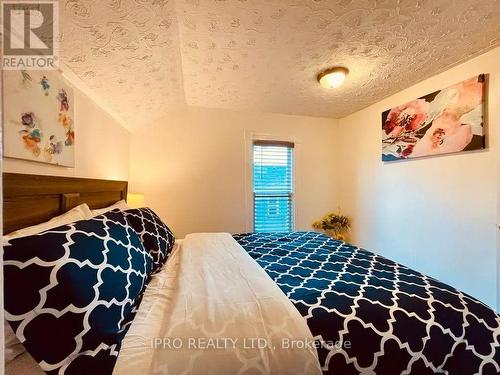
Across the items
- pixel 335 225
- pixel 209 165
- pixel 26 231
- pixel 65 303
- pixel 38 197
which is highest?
pixel 209 165

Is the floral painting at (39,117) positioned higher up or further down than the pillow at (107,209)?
higher up

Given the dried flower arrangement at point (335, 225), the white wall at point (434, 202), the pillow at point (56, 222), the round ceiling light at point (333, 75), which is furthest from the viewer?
the dried flower arrangement at point (335, 225)

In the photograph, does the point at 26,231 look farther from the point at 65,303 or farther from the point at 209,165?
the point at 209,165

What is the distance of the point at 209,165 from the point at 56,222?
1.99 metres

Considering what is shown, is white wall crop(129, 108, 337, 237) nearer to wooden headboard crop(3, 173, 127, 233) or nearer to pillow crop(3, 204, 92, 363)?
wooden headboard crop(3, 173, 127, 233)

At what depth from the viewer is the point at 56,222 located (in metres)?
1.14

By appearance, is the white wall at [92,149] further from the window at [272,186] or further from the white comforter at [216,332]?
the window at [272,186]

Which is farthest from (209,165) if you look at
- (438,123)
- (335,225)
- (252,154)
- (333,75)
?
(438,123)

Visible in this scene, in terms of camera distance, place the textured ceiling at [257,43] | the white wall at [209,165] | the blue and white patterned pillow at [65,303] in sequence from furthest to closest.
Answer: the white wall at [209,165] → the textured ceiling at [257,43] → the blue and white patterned pillow at [65,303]

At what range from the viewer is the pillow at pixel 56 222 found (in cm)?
93

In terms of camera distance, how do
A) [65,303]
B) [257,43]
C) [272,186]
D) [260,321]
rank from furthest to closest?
[272,186], [257,43], [260,321], [65,303]

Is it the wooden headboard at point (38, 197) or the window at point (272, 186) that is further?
the window at point (272, 186)

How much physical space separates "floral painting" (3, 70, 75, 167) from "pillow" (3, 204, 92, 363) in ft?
1.04

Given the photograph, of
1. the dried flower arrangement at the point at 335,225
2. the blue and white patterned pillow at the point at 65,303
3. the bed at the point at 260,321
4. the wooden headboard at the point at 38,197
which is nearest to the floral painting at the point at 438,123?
the dried flower arrangement at the point at 335,225
